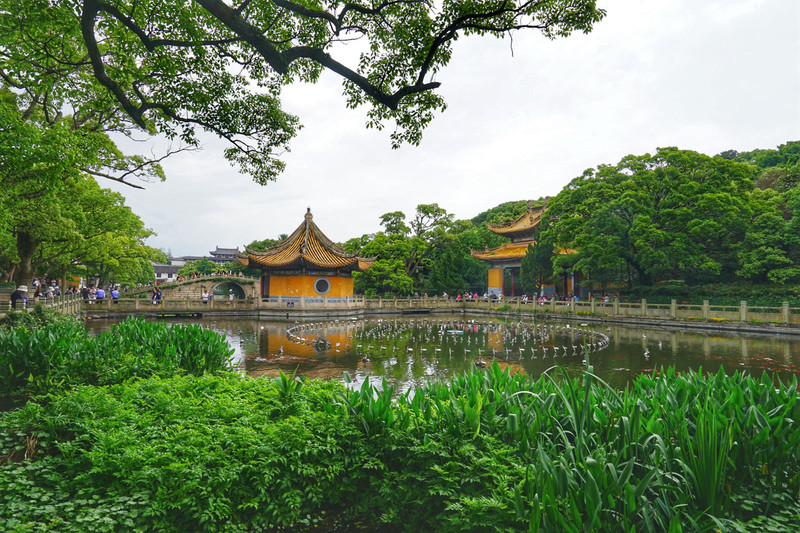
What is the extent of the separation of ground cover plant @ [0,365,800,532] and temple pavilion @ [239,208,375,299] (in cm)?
2597

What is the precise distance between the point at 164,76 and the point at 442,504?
8049mm

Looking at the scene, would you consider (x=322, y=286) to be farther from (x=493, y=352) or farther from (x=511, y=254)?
(x=493, y=352)

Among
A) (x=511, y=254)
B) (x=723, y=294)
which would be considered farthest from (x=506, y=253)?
(x=723, y=294)

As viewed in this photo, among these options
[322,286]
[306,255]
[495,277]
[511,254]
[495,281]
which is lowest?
[322,286]

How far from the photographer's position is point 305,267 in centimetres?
2947

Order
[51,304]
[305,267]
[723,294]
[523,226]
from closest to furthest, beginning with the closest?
[51,304]
[723,294]
[305,267]
[523,226]

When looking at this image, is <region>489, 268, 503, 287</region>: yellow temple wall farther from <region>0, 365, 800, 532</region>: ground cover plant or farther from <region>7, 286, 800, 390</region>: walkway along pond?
<region>0, 365, 800, 532</region>: ground cover plant

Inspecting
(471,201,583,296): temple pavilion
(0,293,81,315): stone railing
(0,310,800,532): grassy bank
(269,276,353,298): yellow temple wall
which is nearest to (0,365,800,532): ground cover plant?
(0,310,800,532): grassy bank

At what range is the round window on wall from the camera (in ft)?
98.7

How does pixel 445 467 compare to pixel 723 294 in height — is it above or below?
below

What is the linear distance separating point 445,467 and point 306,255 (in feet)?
89.6

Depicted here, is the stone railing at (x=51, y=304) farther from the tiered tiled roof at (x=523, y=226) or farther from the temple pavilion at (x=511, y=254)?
the tiered tiled roof at (x=523, y=226)

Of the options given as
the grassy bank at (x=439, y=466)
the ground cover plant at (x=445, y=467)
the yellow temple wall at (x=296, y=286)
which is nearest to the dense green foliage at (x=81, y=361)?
the grassy bank at (x=439, y=466)

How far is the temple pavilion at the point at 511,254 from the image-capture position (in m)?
37.9
